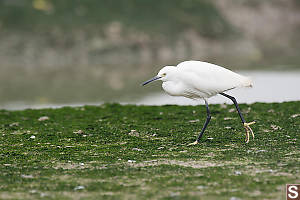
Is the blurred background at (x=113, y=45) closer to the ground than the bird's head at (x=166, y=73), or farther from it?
farther from it

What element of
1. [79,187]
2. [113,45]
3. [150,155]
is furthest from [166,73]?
[113,45]

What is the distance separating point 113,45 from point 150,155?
51599mm

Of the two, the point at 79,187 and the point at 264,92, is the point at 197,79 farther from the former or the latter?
the point at 264,92

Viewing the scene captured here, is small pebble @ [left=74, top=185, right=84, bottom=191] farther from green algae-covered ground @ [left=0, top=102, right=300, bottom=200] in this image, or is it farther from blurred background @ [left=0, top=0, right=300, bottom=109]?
blurred background @ [left=0, top=0, right=300, bottom=109]

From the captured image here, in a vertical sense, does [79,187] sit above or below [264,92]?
below

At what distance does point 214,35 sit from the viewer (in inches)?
2709

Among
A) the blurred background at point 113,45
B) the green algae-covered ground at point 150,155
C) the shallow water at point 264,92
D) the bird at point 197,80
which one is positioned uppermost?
the blurred background at point 113,45

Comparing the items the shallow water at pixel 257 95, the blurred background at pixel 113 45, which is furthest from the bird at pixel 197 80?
the blurred background at pixel 113 45

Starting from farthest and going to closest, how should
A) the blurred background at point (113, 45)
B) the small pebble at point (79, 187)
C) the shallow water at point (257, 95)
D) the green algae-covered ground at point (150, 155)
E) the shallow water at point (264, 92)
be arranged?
the blurred background at point (113, 45)
the shallow water at point (257, 95)
the shallow water at point (264, 92)
the small pebble at point (79, 187)
the green algae-covered ground at point (150, 155)

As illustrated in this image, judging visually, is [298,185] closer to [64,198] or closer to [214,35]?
[64,198]

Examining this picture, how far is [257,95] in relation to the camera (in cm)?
2723

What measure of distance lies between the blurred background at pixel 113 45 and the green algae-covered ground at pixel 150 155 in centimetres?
2431

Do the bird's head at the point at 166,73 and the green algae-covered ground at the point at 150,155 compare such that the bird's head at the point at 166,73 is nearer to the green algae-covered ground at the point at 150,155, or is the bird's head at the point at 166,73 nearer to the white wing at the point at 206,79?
the white wing at the point at 206,79

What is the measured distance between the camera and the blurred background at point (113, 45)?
46438 millimetres
